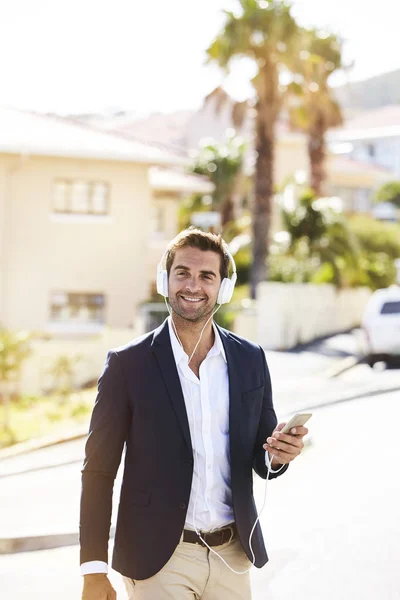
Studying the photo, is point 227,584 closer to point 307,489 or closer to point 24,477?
point 307,489

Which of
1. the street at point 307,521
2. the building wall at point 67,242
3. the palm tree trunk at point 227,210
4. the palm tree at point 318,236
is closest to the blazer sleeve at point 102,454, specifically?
the street at point 307,521

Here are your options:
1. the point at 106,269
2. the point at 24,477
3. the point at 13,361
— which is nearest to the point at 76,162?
the point at 106,269

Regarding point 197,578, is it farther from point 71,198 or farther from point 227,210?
point 227,210

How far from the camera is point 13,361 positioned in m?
22.4

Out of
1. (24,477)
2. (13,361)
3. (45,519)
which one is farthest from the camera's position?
(13,361)

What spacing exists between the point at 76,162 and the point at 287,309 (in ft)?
22.2

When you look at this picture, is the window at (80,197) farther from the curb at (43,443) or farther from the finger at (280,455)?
the finger at (280,455)

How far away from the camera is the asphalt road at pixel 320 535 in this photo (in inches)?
270

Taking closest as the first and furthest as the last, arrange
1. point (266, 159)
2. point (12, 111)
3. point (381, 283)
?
1. point (266, 159)
2. point (12, 111)
3. point (381, 283)

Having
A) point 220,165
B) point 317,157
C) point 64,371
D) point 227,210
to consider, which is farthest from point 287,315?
point 317,157

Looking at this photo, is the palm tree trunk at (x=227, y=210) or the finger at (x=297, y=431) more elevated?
the finger at (x=297, y=431)

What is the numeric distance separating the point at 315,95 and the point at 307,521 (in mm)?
26035

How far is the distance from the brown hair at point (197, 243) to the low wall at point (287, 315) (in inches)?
922

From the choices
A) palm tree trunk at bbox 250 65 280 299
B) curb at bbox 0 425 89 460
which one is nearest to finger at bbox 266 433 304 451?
curb at bbox 0 425 89 460
